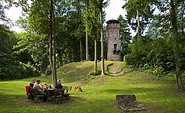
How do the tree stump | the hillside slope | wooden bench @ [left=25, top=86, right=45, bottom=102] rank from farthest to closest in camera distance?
the hillside slope
wooden bench @ [left=25, top=86, right=45, bottom=102]
the tree stump

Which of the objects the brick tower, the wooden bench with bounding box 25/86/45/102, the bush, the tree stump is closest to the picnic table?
the wooden bench with bounding box 25/86/45/102

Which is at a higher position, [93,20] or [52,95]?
[93,20]

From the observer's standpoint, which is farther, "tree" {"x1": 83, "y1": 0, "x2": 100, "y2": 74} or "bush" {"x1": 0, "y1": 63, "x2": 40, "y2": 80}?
"bush" {"x1": 0, "y1": 63, "x2": 40, "y2": 80}

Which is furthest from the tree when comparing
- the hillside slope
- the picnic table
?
the picnic table

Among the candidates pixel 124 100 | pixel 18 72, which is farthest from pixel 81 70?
pixel 124 100

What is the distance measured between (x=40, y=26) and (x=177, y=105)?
12.8 meters

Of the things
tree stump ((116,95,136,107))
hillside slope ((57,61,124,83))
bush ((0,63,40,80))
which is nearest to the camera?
tree stump ((116,95,136,107))

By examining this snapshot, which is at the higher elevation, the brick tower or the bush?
the brick tower

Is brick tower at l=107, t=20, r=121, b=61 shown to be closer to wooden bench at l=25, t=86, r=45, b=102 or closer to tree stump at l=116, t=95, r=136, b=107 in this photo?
wooden bench at l=25, t=86, r=45, b=102

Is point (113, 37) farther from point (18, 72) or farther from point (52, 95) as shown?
point (52, 95)

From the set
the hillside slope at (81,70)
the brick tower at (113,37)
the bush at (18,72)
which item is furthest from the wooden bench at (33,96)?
the brick tower at (113,37)

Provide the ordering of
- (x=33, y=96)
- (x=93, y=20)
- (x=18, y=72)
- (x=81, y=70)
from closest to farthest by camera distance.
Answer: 1. (x=33, y=96)
2. (x=93, y=20)
3. (x=81, y=70)
4. (x=18, y=72)

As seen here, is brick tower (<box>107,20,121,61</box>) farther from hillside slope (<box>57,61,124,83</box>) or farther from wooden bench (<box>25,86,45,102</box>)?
wooden bench (<box>25,86,45,102</box>)

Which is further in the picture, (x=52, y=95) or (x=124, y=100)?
(x=52, y=95)
